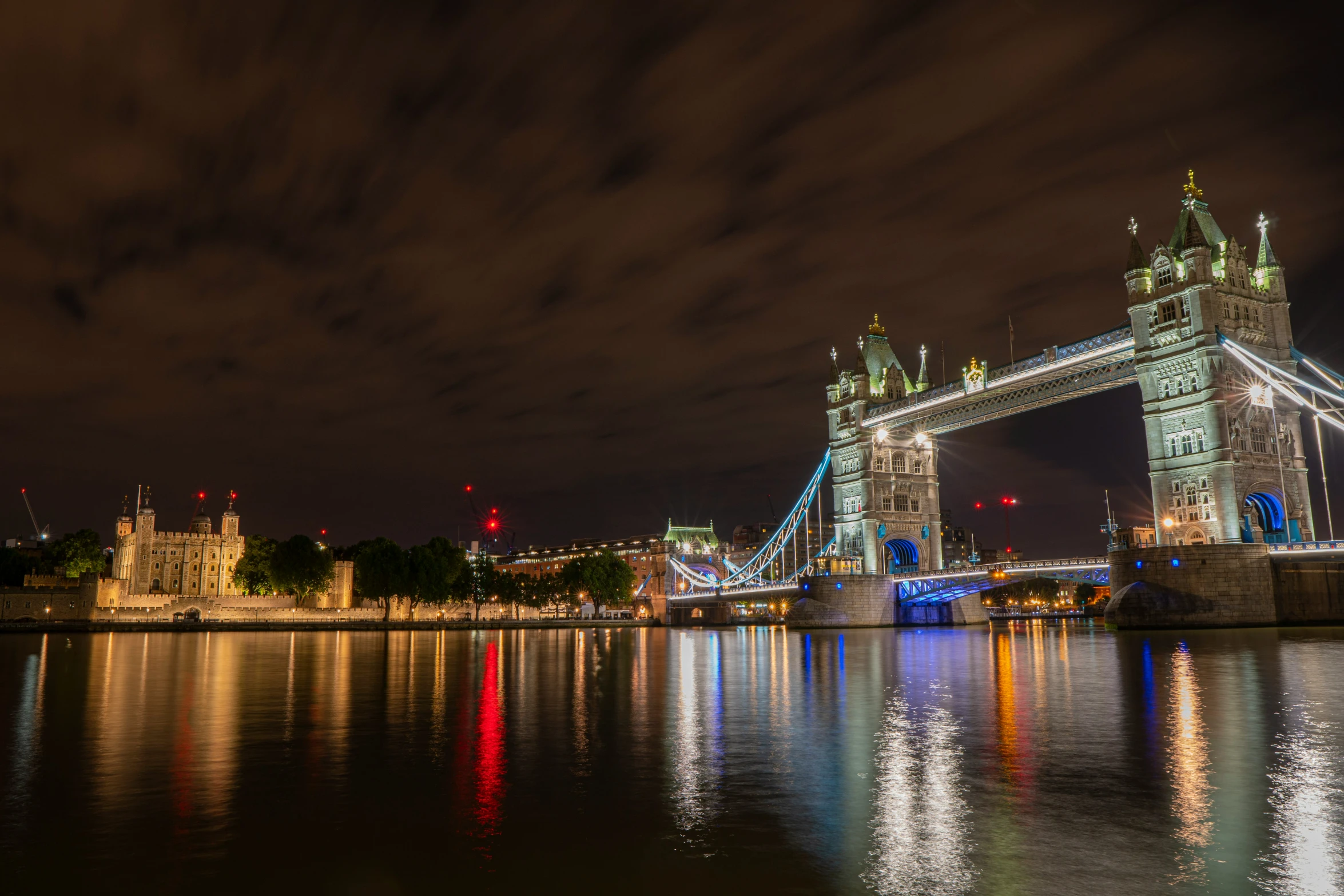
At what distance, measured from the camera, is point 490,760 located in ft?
43.5

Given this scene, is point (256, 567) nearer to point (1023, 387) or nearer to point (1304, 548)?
point (1023, 387)

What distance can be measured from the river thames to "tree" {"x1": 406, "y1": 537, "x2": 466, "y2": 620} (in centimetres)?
8503

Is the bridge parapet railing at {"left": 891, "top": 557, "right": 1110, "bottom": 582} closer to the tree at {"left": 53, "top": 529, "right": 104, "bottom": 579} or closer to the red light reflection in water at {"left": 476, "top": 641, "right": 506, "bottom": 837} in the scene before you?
the red light reflection in water at {"left": 476, "top": 641, "right": 506, "bottom": 837}

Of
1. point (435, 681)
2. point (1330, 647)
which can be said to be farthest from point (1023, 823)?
point (1330, 647)

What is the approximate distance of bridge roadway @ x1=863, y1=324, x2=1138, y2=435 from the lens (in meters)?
69.1

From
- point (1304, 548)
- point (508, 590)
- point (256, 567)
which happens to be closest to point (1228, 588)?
point (1304, 548)

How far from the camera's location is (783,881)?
7.57 meters

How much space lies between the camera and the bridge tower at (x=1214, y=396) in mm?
59031

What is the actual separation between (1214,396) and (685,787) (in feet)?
195

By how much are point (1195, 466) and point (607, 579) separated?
8406 cm

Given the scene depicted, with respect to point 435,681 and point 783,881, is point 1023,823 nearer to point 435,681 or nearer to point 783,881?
point 783,881

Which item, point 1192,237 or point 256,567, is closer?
point 1192,237

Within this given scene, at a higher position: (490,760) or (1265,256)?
(1265,256)

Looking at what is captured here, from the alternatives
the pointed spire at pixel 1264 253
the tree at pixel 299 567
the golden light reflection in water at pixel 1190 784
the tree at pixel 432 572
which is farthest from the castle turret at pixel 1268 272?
the tree at pixel 299 567
